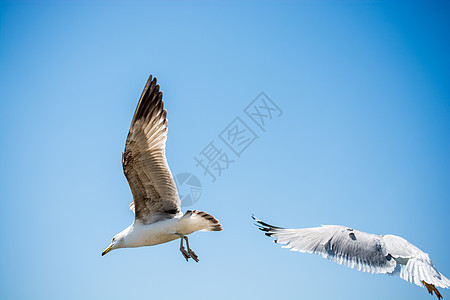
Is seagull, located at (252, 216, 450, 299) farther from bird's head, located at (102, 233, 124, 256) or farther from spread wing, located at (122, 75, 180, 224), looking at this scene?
bird's head, located at (102, 233, 124, 256)

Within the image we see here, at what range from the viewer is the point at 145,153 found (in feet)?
18.9

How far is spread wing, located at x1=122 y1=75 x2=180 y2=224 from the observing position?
18.8 ft

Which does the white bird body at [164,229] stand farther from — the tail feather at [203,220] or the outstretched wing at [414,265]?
the outstretched wing at [414,265]

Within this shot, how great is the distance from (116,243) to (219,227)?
4.70 feet

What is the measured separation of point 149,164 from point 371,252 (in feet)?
9.30

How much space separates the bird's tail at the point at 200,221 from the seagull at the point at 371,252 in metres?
0.81

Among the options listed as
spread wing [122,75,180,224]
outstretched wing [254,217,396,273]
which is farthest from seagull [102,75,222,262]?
outstretched wing [254,217,396,273]

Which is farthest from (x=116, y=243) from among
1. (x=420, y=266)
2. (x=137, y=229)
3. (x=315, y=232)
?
(x=420, y=266)

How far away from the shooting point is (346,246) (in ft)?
16.4

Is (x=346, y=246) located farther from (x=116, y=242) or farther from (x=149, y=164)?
(x=116, y=242)

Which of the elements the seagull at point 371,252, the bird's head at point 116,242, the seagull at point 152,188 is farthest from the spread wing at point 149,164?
the seagull at point 371,252

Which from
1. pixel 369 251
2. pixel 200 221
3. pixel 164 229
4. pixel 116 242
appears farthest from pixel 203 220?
pixel 369 251

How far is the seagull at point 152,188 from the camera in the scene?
5.66m

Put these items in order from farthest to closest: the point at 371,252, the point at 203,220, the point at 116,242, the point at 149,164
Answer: the point at 116,242, the point at 149,164, the point at 203,220, the point at 371,252
